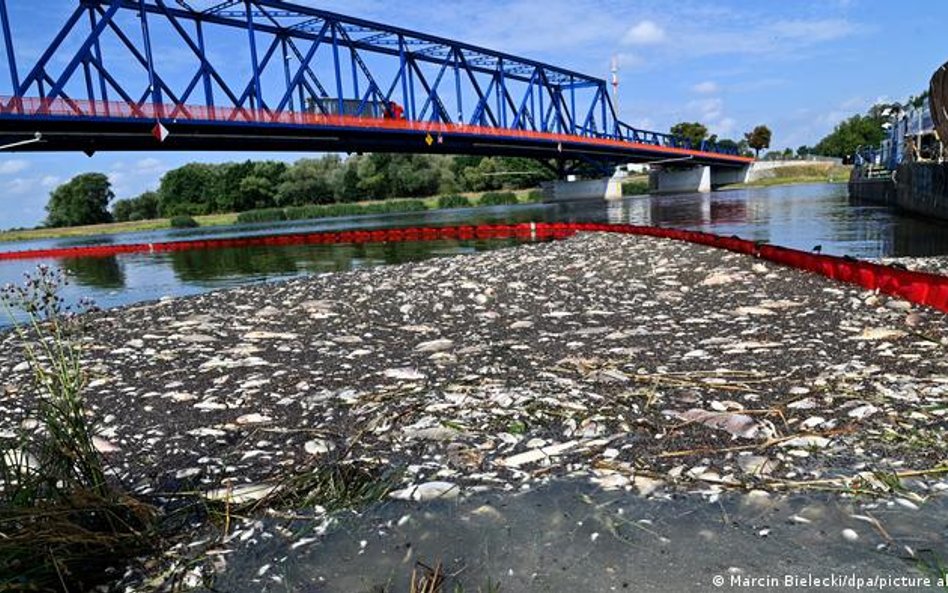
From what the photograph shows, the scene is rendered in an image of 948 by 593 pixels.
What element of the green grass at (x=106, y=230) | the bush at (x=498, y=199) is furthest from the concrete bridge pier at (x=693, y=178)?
the green grass at (x=106, y=230)

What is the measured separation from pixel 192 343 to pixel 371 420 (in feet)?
13.2

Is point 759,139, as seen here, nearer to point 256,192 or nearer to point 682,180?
point 682,180

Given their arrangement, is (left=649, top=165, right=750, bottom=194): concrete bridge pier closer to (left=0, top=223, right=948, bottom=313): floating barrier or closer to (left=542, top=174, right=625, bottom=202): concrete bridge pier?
(left=542, top=174, right=625, bottom=202): concrete bridge pier

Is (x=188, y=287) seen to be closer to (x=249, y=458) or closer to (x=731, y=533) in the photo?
(x=249, y=458)

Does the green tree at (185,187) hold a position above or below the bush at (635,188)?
above

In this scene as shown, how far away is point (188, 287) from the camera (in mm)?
18016

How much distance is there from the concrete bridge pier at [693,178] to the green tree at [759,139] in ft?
149

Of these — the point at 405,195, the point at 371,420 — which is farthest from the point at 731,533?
the point at 405,195

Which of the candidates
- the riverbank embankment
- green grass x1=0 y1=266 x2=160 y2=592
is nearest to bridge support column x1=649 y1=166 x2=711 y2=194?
the riverbank embankment

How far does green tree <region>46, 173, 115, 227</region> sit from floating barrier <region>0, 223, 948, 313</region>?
122968 millimetres

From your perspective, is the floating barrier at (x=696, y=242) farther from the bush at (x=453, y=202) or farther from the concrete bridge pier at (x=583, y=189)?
the concrete bridge pier at (x=583, y=189)

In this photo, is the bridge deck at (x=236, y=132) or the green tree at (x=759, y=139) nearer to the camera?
the bridge deck at (x=236, y=132)

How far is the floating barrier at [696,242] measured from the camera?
754 cm

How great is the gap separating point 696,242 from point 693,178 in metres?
106
